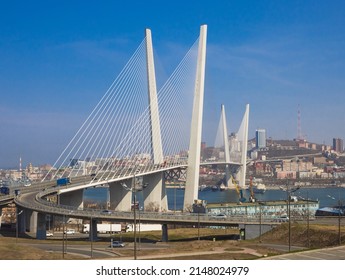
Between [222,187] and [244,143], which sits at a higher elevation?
[244,143]

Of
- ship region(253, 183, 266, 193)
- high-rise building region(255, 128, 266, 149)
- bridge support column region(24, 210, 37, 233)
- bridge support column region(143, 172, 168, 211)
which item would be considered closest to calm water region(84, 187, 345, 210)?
ship region(253, 183, 266, 193)

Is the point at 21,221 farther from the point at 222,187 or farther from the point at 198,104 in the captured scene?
the point at 222,187

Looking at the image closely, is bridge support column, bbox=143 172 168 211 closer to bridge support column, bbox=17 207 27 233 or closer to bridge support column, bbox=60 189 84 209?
bridge support column, bbox=60 189 84 209

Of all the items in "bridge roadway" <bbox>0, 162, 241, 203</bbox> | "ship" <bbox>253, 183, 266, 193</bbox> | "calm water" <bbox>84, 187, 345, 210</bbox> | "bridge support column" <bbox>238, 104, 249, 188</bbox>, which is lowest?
"calm water" <bbox>84, 187, 345, 210</bbox>

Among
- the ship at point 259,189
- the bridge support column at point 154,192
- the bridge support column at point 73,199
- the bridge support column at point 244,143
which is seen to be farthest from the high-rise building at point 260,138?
the bridge support column at point 73,199

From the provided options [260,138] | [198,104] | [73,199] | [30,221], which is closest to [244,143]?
[198,104]
